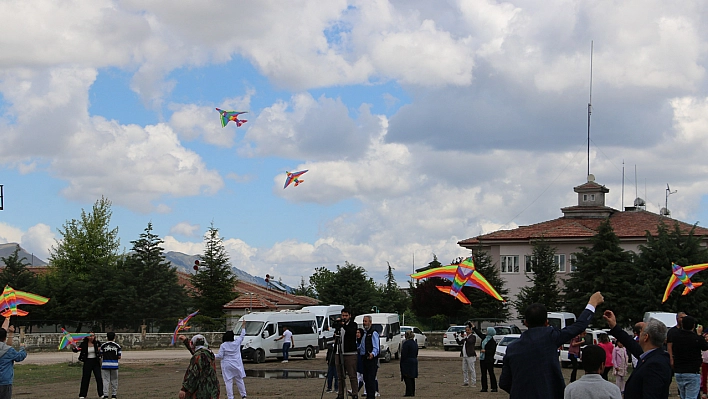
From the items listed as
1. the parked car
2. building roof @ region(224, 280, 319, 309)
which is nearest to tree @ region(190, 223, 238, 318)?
building roof @ region(224, 280, 319, 309)

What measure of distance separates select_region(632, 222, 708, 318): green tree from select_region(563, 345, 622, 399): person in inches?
1750

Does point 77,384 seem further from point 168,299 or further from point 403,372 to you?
point 168,299

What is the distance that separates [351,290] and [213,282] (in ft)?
36.2

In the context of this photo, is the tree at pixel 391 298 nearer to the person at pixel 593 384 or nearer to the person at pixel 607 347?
the person at pixel 607 347

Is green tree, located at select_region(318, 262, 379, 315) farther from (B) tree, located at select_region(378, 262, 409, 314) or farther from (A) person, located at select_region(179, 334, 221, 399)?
(A) person, located at select_region(179, 334, 221, 399)

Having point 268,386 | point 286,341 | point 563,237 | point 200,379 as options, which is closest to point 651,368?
point 200,379

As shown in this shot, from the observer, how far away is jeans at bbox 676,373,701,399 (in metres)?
11.2

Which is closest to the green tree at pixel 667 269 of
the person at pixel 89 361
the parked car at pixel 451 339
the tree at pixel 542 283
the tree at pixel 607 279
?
the tree at pixel 607 279

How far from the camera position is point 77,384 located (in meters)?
23.7

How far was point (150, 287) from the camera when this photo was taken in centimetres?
5200

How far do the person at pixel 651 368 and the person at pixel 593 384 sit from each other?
0.67 metres

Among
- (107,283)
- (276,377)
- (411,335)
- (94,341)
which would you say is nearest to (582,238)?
(107,283)

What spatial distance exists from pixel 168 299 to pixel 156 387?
1198 inches

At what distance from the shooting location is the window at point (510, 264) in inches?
2459
